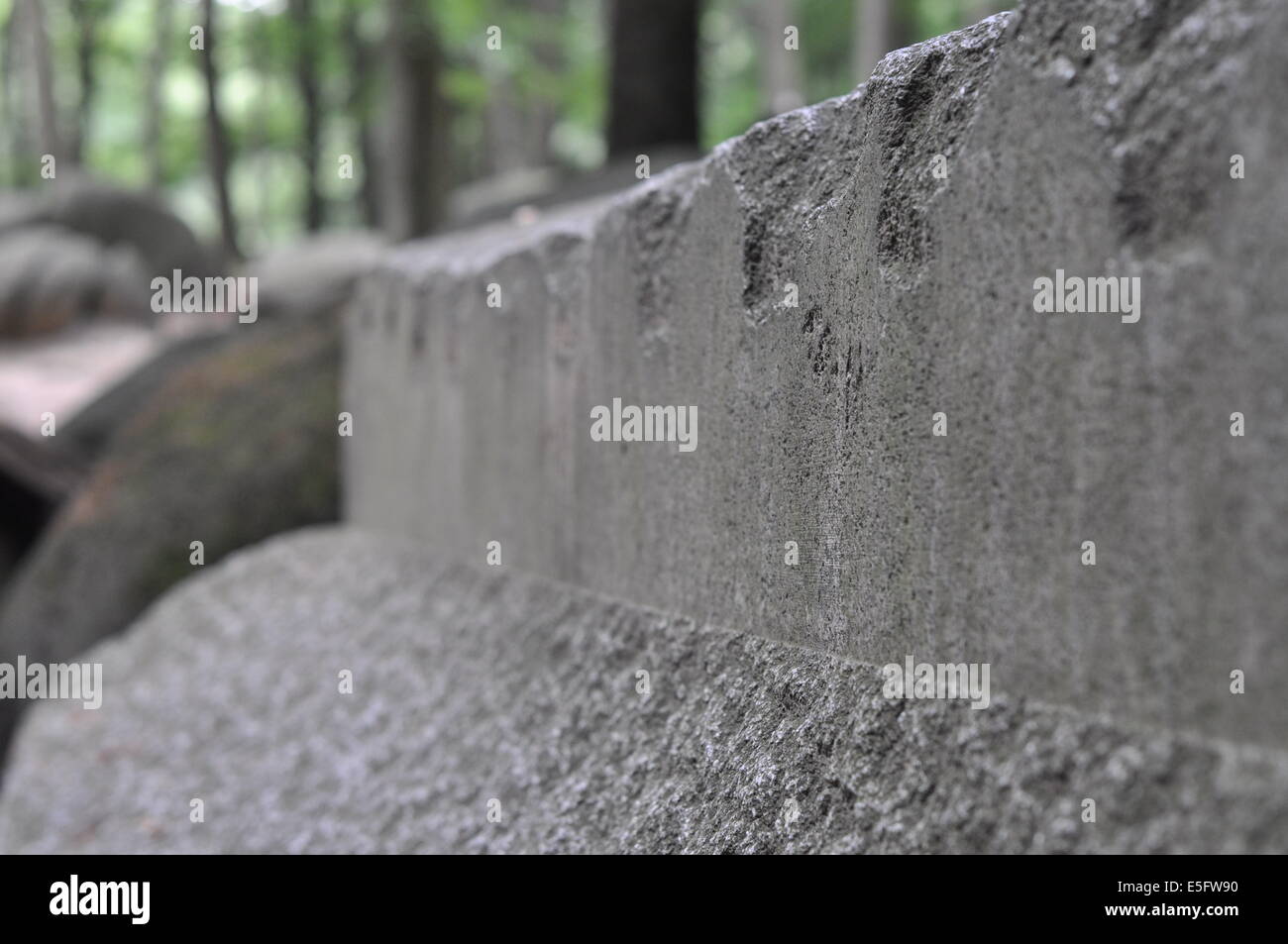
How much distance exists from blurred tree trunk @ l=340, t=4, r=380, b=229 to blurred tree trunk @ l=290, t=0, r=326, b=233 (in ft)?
1.61

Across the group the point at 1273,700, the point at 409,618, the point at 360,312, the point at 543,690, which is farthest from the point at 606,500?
the point at 360,312

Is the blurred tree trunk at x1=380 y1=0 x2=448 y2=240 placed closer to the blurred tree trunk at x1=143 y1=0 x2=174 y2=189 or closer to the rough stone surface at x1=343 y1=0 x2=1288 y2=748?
the rough stone surface at x1=343 y1=0 x2=1288 y2=748

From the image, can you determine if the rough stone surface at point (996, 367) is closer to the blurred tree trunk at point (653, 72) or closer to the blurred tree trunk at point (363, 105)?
the blurred tree trunk at point (653, 72)

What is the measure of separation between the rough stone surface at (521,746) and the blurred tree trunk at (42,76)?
45.4 ft

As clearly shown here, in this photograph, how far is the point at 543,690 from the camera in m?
3.18

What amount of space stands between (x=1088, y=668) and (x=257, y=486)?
5722mm

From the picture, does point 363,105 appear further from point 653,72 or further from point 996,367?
point 996,367

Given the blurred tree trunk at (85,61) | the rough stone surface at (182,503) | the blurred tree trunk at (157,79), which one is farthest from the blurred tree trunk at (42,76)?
the rough stone surface at (182,503)

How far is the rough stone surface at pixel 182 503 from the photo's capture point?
6.64 metres

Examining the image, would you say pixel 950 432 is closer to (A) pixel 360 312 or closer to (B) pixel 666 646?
(B) pixel 666 646

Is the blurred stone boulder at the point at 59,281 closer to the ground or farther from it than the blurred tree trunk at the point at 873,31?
closer to the ground

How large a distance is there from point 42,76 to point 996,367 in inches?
748

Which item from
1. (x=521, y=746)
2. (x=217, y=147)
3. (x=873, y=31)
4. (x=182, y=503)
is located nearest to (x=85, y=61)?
(x=217, y=147)

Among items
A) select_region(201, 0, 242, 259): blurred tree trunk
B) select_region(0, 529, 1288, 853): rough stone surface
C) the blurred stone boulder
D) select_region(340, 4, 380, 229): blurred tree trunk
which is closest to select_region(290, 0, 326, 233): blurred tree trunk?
select_region(340, 4, 380, 229): blurred tree trunk
